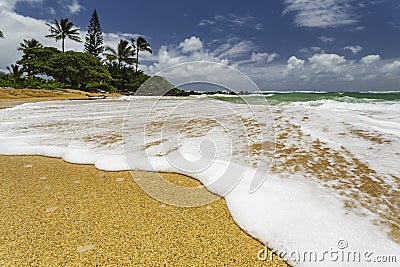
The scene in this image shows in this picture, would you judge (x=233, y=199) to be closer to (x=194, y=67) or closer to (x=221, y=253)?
(x=221, y=253)

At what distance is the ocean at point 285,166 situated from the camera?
1.34 meters

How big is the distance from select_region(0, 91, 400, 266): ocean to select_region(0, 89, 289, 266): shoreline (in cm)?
15

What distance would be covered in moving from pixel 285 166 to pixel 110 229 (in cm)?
168

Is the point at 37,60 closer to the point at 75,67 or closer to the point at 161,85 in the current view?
the point at 75,67

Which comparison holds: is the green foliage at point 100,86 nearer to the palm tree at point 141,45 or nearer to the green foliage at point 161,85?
the palm tree at point 141,45

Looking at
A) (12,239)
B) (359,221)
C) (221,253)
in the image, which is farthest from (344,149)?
(12,239)

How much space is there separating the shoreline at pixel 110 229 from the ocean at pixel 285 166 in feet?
0.49

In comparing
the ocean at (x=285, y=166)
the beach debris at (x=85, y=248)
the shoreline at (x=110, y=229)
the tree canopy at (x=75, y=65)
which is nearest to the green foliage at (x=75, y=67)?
the tree canopy at (x=75, y=65)

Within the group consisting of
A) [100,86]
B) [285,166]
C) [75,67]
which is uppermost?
[75,67]

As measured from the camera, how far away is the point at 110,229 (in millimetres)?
1416

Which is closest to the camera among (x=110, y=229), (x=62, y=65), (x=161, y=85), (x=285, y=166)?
(x=110, y=229)

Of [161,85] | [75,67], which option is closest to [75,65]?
[75,67]

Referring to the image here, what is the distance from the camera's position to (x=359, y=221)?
56.2 inches

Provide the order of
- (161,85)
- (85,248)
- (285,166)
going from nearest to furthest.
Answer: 1. (85,248)
2. (285,166)
3. (161,85)
